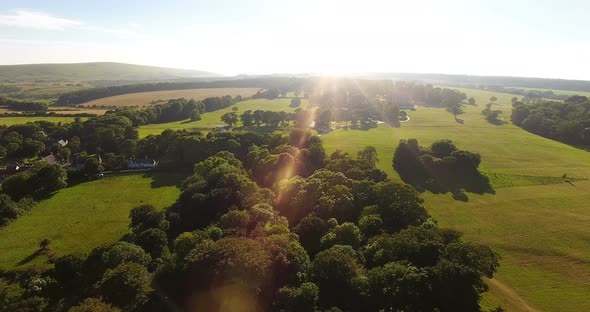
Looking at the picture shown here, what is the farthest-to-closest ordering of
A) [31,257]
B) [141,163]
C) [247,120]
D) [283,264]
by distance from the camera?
1. [247,120]
2. [141,163]
3. [31,257]
4. [283,264]

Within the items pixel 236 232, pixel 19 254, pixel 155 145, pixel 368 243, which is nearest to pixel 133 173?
pixel 155 145

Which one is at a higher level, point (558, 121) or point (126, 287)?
point (558, 121)

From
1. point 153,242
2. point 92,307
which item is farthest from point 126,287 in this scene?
point 153,242

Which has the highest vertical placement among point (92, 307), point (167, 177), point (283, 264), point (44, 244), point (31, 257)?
point (92, 307)

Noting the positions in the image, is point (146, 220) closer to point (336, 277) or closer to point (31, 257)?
point (31, 257)

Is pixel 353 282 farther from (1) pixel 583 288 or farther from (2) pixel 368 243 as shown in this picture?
(1) pixel 583 288

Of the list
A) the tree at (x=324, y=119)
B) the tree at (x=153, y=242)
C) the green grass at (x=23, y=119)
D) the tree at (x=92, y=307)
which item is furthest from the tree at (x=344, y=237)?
the green grass at (x=23, y=119)

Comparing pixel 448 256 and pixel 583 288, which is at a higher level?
pixel 448 256
